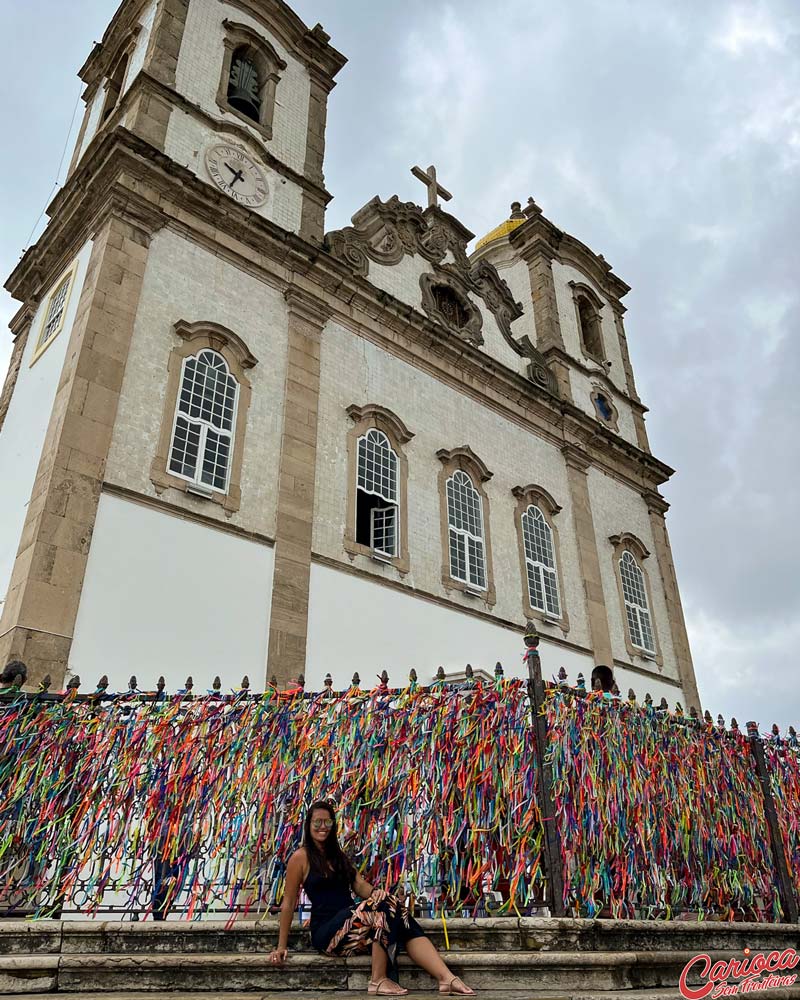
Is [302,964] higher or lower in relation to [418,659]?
lower

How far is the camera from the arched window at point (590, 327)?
2328 cm

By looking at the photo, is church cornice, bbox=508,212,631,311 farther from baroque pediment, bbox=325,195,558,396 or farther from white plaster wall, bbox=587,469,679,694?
white plaster wall, bbox=587,469,679,694

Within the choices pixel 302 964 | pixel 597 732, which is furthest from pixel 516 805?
pixel 302 964

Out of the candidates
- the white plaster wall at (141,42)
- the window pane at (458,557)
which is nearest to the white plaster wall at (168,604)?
the window pane at (458,557)

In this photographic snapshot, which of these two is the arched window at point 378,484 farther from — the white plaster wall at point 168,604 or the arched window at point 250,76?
the arched window at point 250,76

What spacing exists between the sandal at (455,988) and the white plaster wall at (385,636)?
703 cm

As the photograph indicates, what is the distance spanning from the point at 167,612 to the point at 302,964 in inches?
245

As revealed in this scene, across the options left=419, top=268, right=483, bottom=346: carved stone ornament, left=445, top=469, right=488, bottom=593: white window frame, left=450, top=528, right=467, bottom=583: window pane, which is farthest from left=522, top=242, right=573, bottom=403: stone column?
left=450, top=528, right=467, bottom=583: window pane

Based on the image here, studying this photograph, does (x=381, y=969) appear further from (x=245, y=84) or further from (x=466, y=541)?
(x=245, y=84)

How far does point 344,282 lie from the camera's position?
1517 cm

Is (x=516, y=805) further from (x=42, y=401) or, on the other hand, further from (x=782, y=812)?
(x=42, y=401)

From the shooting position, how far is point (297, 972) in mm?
4477

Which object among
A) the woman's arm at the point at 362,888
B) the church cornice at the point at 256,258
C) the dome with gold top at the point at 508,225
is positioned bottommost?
the woman's arm at the point at 362,888

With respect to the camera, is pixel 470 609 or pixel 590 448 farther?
pixel 590 448
